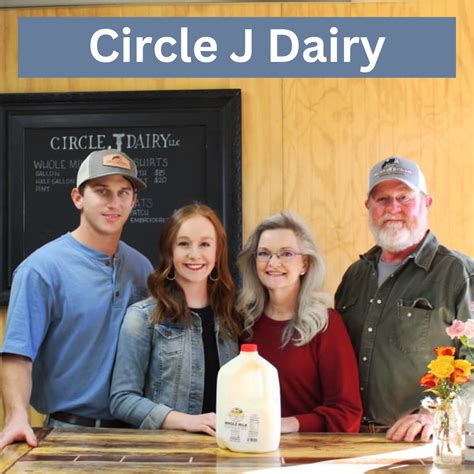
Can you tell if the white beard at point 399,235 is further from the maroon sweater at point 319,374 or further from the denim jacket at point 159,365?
the denim jacket at point 159,365

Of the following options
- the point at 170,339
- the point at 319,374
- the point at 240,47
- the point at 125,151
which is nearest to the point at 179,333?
the point at 170,339

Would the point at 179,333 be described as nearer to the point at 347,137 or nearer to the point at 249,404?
the point at 249,404

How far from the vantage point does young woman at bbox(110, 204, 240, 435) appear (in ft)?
7.44

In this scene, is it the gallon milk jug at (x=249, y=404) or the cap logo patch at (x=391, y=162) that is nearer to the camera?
the gallon milk jug at (x=249, y=404)

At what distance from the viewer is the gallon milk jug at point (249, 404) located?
1885mm

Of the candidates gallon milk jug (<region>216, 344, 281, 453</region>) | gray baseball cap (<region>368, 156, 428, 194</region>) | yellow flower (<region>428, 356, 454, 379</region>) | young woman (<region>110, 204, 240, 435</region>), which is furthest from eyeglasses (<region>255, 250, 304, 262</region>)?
yellow flower (<region>428, 356, 454, 379</region>)

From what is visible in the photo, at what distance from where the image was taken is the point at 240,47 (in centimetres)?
360

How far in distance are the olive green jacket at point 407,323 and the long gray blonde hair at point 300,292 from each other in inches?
8.5

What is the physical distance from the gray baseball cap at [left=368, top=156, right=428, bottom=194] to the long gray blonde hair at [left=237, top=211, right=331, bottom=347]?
0.33m

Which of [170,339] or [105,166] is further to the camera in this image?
[105,166]

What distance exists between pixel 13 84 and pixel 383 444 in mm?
2473

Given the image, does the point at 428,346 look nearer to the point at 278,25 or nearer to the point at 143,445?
the point at 143,445

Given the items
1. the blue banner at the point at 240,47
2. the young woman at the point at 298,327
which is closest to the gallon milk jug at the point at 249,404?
the young woman at the point at 298,327

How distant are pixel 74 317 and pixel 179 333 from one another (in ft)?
1.12
